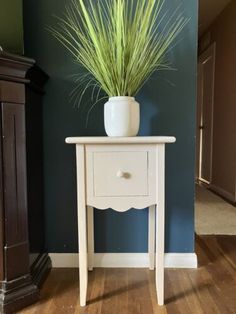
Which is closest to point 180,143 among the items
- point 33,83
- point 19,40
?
point 33,83

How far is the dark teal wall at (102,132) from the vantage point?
4.98 ft

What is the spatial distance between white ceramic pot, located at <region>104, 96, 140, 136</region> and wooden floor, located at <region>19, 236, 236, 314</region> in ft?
2.35

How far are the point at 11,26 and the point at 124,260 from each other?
1274 mm

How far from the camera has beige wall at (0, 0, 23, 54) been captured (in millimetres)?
1236

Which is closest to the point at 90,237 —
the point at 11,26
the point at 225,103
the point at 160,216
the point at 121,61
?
Answer: the point at 160,216

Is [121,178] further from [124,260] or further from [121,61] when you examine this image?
Answer: [124,260]

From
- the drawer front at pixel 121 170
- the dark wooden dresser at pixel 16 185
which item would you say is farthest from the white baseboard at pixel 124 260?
the drawer front at pixel 121 170

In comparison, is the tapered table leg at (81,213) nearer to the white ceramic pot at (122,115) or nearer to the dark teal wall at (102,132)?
the white ceramic pot at (122,115)

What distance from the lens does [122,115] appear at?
48.8 inches

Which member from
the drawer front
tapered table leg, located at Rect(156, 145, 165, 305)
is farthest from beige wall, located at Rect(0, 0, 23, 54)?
tapered table leg, located at Rect(156, 145, 165, 305)

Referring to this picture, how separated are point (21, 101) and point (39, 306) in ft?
2.80

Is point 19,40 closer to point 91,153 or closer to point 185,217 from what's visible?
point 91,153

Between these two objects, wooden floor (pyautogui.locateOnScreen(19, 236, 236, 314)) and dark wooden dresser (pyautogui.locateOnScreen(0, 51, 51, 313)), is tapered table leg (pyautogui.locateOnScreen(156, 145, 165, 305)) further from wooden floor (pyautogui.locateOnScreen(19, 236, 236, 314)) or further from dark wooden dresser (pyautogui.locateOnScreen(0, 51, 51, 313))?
dark wooden dresser (pyautogui.locateOnScreen(0, 51, 51, 313))

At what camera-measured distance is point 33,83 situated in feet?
4.39
